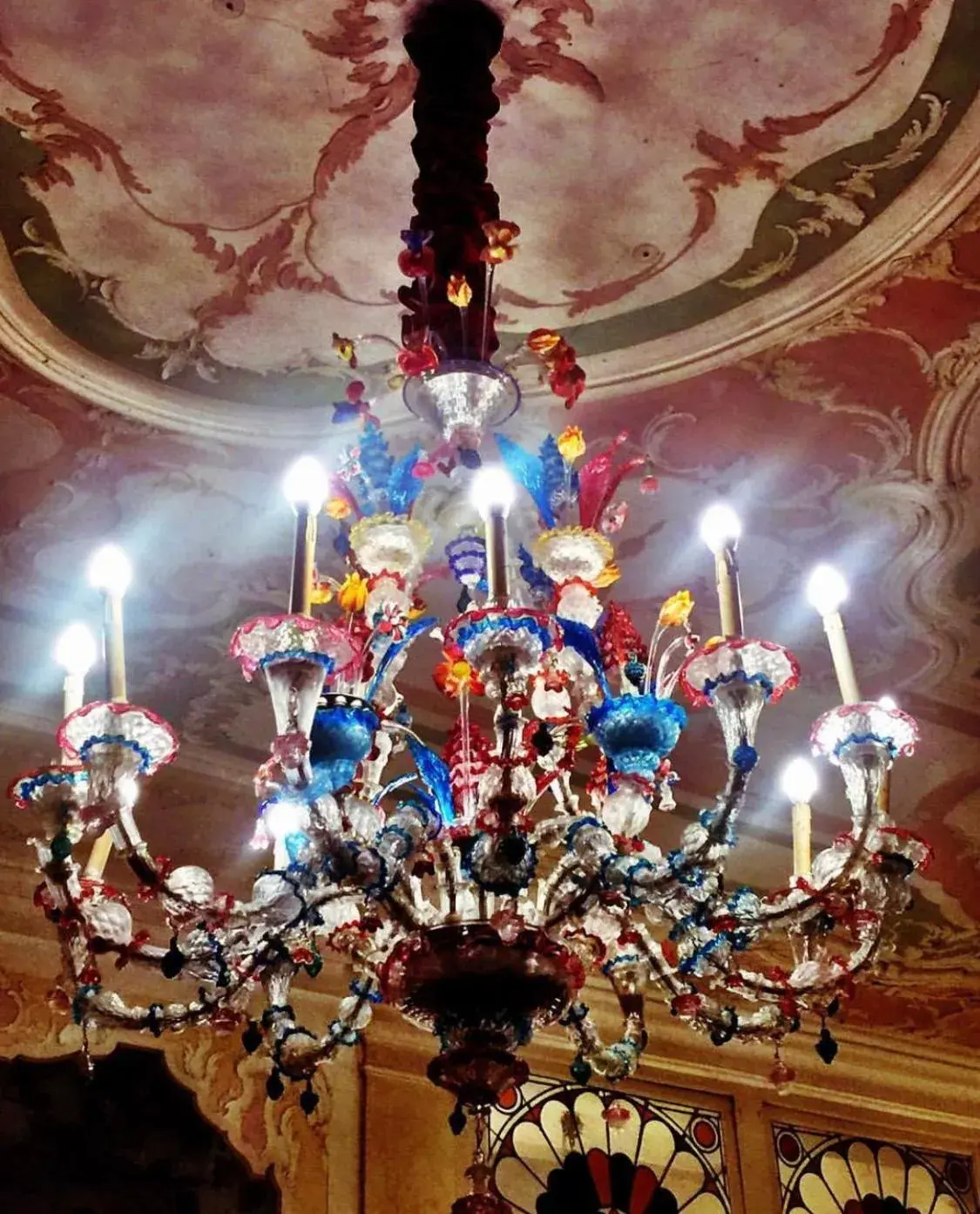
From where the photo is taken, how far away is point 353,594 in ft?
9.41

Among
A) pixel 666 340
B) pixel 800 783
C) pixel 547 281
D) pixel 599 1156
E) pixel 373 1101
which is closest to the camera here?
pixel 800 783

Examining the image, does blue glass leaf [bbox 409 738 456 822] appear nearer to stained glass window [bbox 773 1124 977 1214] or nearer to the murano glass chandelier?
the murano glass chandelier

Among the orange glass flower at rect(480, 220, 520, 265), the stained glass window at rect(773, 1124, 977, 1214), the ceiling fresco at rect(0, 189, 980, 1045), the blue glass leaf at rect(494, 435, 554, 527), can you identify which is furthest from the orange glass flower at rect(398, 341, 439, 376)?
the stained glass window at rect(773, 1124, 977, 1214)

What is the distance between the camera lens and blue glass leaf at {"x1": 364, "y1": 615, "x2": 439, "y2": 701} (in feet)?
9.07

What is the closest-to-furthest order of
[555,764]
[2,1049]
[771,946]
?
1. [555,764]
2. [2,1049]
3. [771,946]

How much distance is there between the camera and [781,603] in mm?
4414

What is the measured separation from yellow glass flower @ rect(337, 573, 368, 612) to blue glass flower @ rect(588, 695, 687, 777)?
57cm

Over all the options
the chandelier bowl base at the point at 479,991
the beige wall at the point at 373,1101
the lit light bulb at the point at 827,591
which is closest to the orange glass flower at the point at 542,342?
the lit light bulb at the point at 827,591

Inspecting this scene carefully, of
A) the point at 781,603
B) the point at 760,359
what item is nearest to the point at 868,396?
the point at 760,359

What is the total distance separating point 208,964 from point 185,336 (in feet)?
5.56

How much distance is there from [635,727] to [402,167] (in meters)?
1.44

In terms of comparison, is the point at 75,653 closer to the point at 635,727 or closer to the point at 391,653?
A: the point at 391,653

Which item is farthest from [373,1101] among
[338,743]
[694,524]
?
[338,743]

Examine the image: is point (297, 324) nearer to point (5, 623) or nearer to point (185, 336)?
point (185, 336)
